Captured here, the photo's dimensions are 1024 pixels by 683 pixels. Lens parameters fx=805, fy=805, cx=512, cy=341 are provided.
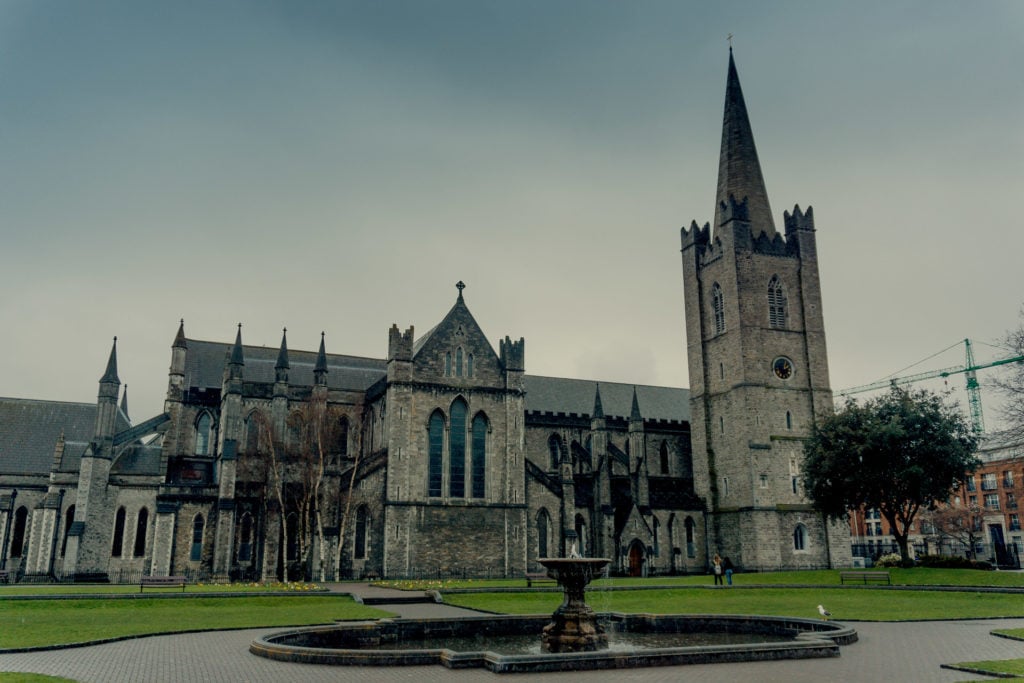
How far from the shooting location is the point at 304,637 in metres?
20.4

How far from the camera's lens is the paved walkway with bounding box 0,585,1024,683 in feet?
47.0

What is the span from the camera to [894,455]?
45.7 meters

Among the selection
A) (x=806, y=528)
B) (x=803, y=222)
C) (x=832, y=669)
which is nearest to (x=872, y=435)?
(x=806, y=528)

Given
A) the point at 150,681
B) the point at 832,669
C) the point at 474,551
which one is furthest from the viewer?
the point at 474,551

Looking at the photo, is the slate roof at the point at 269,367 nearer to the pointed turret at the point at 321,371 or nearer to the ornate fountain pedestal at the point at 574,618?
the pointed turret at the point at 321,371

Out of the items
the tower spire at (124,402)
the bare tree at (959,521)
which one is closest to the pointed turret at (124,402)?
the tower spire at (124,402)

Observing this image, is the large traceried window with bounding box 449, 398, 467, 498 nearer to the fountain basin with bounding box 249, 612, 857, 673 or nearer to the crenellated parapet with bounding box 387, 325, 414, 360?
the crenellated parapet with bounding box 387, 325, 414, 360

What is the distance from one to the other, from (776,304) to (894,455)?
1707 centimetres

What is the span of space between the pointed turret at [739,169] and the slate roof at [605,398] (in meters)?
17.3

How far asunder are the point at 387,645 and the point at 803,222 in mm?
51564

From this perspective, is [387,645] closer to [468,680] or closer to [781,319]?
[468,680]

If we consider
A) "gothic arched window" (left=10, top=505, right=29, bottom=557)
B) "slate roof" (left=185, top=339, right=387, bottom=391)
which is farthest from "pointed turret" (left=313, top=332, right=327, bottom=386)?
"gothic arched window" (left=10, top=505, right=29, bottom=557)

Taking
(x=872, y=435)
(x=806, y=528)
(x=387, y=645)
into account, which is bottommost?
(x=387, y=645)

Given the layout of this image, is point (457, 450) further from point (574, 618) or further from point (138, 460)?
point (574, 618)
